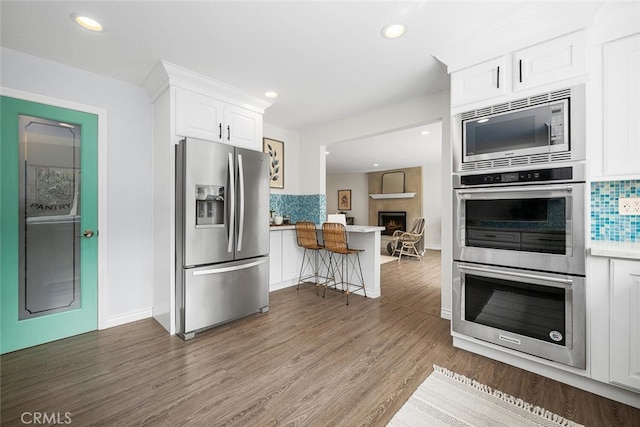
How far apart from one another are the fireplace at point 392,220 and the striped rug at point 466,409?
6889 mm

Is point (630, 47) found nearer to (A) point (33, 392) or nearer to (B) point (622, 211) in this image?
(B) point (622, 211)

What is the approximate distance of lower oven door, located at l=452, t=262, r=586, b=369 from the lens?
1784 mm

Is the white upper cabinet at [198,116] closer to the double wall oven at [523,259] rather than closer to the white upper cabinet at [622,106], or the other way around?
the double wall oven at [523,259]

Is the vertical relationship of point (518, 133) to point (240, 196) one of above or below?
above

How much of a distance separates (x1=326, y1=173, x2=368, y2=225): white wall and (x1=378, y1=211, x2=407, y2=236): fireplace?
0.69 metres

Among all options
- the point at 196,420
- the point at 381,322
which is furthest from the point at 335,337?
the point at 196,420

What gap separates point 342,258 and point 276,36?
290cm

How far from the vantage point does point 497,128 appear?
2.08m

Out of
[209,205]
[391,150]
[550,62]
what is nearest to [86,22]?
[209,205]

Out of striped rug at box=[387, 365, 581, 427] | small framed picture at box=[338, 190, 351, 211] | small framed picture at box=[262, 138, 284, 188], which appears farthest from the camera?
small framed picture at box=[338, 190, 351, 211]

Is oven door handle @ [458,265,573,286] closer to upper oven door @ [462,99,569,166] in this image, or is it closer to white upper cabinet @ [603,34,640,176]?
white upper cabinet @ [603,34,640,176]

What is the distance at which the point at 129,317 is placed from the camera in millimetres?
2881

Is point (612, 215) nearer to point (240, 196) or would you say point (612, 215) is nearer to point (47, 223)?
point (240, 196)

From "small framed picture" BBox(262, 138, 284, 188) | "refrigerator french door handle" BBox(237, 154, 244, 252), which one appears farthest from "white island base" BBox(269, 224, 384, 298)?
"refrigerator french door handle" BBox(237, 154, 244, 252)
